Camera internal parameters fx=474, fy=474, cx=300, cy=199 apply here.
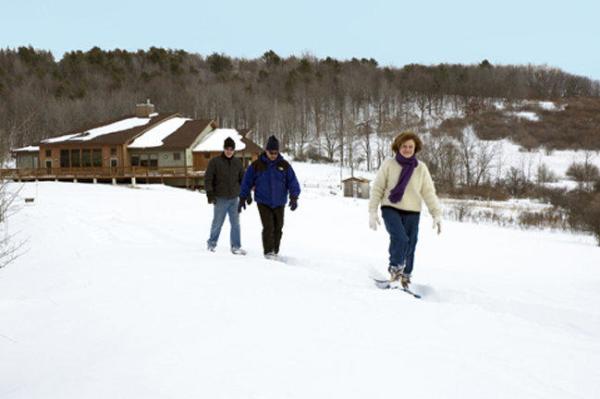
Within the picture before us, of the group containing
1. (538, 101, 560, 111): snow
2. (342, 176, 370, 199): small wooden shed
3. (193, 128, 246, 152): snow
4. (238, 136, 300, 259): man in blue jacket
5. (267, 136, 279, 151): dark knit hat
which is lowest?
(342, 176, 370, 199): small wooden shed

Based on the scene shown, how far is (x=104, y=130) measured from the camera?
40.4m

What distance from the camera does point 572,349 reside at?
3.17 metres

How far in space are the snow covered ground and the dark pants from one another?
1.95 ft

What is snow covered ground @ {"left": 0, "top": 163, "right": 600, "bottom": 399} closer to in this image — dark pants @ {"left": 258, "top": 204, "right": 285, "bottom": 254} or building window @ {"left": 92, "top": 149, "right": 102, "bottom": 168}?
dark pants @ {"left": 258, "top": 204, "right": 285, "bottom": 254}

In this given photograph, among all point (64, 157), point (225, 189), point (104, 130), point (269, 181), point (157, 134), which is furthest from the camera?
point (104, 130)

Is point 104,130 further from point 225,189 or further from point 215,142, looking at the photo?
point 225,189

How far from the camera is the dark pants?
22.6 feet

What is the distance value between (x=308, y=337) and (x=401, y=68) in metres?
102

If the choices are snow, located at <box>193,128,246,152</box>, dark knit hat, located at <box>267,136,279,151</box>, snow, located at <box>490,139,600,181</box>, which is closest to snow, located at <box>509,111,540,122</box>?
snow, located at <box>490,139,600,181</box>

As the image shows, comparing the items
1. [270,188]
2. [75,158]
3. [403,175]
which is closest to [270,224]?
[270,188]

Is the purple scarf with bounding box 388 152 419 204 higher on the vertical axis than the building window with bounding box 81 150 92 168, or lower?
lower

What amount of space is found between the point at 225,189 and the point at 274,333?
4.70m

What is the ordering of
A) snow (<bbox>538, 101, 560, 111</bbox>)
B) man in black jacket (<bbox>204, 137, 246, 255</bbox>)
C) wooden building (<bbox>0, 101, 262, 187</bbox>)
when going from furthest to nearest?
1. snow (<bbox>538, 101, 560, 111</bbox>)
2. wooden building (<bbox>0, 101, 262, 187</bbox>)
3. man in black jacket (<bbox>204, 137, 246, 255</bbox>)

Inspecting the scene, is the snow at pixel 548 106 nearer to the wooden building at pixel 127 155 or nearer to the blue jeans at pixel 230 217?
the wooden building at pixel 127 155
